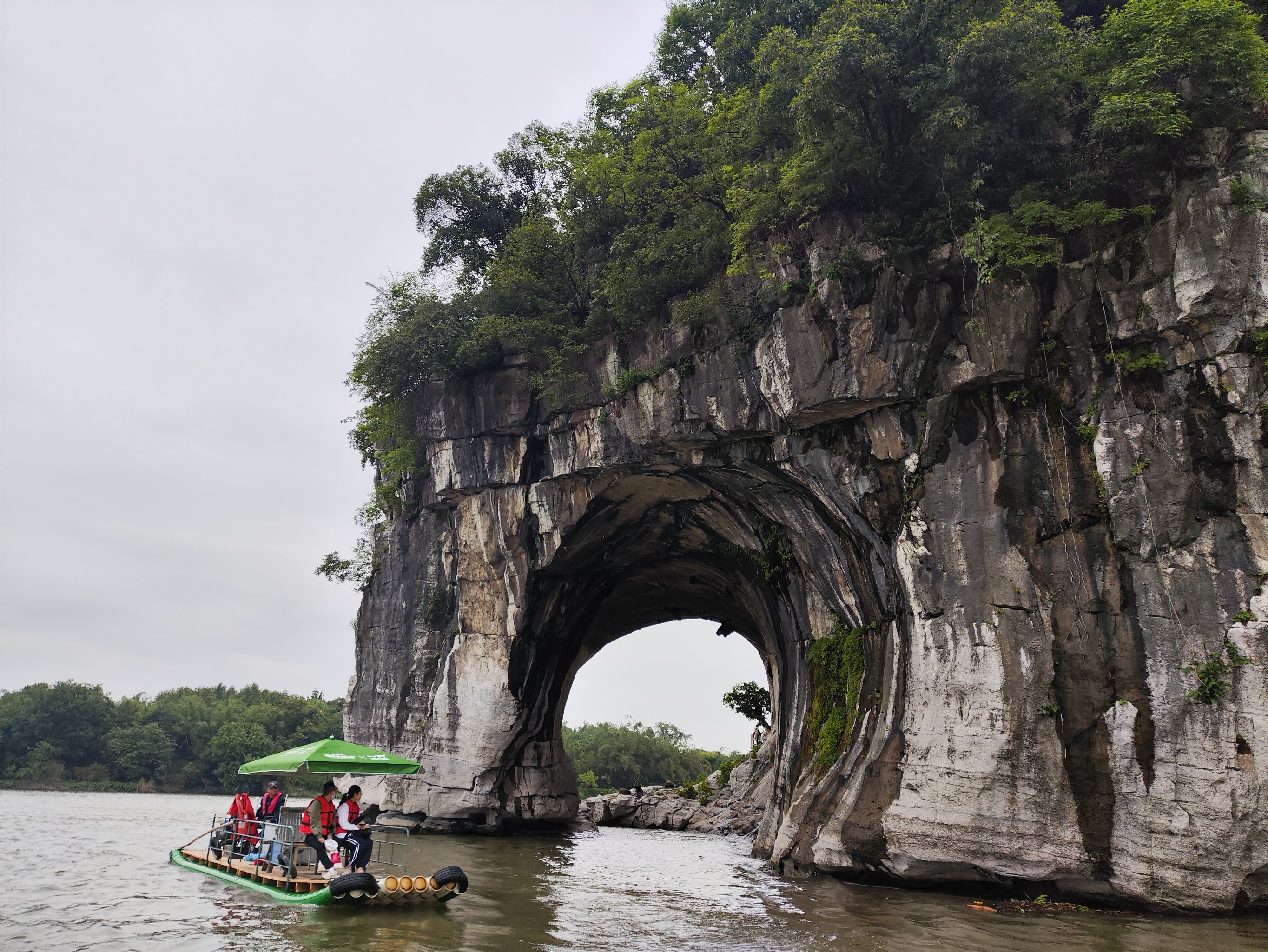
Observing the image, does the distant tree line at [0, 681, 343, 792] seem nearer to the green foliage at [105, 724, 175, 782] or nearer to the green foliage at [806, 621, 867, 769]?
the green foliage at [105, 724, 175, 782]

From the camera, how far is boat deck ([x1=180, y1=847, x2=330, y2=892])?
902cm

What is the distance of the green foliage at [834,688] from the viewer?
1303 cm

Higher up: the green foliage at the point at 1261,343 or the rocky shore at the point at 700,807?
the green foliage at the point at 1261,343

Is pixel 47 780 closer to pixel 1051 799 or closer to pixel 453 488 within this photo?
pixel 453 488

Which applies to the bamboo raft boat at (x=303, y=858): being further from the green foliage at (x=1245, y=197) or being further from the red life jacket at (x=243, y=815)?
the green foliage at (x=1245, y=197)

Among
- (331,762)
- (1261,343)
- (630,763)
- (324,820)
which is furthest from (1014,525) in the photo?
(630,763)

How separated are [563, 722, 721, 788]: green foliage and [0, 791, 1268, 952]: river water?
38.7m

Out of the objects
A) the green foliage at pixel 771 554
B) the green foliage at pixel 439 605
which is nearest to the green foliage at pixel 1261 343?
the green foliage at pixel 771 554

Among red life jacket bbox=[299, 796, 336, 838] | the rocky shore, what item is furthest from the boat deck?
A: the rocky shore

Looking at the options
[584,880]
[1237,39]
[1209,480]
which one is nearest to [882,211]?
[1237,39]

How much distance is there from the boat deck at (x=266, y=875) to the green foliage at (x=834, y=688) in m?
7.40

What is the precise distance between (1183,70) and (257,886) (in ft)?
49.1

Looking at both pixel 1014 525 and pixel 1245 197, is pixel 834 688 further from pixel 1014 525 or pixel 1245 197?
pixel 1245 197

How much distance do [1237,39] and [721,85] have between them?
Answer: 962 centimetres
